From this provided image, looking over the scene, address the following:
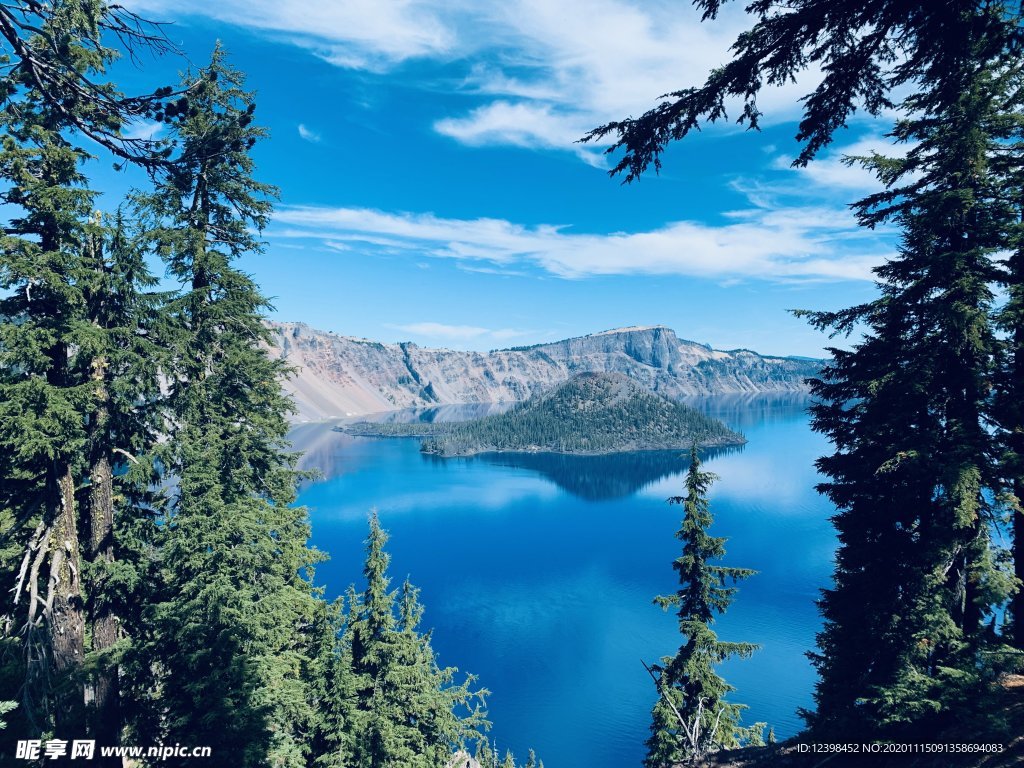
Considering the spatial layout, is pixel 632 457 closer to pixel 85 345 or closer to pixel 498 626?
pixel 498 626

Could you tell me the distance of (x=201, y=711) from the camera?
1178cm

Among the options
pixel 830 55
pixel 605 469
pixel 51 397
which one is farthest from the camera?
pixel 605 469

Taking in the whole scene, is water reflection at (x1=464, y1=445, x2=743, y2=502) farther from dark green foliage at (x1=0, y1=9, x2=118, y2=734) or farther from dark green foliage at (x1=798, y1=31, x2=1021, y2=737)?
dark green foliage at (x1=0, y1=9, x2=118, y2=734)

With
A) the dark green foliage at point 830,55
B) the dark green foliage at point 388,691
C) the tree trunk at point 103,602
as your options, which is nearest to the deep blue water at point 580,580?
the dark green foliage at point 388,691

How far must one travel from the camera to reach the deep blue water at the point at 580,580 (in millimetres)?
42156

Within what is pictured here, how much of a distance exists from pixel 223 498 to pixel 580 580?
217 ft

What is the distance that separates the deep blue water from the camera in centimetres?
4216

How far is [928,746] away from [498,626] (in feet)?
174

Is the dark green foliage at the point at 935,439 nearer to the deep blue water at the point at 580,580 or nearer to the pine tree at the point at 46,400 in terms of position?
the pine tree at the point at 46,400

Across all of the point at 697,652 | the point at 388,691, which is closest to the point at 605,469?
the point at 697,652

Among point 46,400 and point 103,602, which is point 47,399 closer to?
point 46,400

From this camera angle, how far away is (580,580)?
7150cm

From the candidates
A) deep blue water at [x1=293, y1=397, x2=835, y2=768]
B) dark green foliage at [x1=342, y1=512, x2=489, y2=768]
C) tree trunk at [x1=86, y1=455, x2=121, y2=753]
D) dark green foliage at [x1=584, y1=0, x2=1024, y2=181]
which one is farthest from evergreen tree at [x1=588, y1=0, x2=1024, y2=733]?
deep blue water at [x1=293, y1=397, x2=835, y2=768]

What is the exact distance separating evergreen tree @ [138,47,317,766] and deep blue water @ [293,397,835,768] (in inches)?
1282
